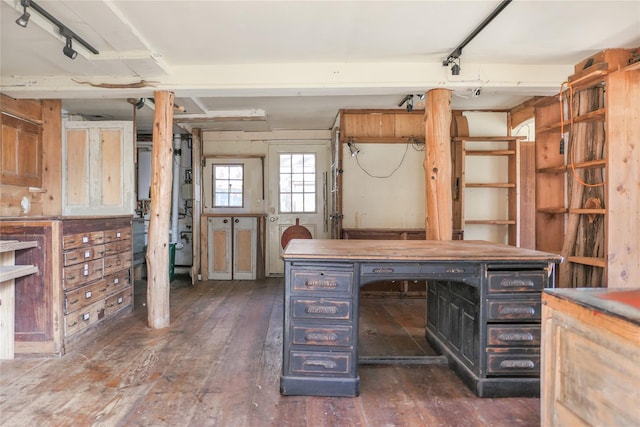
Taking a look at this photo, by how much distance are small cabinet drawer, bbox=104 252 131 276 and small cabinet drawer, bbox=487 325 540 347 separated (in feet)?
11.3

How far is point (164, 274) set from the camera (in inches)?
140

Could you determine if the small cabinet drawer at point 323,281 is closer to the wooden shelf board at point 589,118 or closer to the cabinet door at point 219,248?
the wooden shelf board at point 589,118

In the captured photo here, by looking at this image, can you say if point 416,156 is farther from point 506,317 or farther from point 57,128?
point 57,128

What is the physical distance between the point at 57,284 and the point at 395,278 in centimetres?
258

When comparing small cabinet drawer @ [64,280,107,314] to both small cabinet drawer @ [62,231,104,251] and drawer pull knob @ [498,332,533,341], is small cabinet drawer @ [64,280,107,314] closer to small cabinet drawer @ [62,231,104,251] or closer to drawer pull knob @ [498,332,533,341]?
small cabinet drawer @ [62,231,104,251]

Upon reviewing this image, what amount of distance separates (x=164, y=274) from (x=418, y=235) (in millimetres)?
3010

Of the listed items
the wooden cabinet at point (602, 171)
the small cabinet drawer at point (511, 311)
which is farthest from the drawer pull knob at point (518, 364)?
the wooden cabinet at point (602, 171)

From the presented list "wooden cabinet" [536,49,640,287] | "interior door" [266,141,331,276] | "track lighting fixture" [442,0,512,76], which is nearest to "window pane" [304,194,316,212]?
"interior door" [266,141,331,276]

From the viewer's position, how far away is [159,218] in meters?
3.51

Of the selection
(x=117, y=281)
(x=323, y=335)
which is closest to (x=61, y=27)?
(x=117, y=281)

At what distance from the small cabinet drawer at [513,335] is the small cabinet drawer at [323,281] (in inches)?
36.2

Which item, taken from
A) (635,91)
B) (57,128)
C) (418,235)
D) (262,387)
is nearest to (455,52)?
(635,91)

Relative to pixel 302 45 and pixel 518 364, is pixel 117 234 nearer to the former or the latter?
pixel 302 45

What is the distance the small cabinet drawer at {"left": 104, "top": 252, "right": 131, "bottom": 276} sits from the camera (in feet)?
11.8
